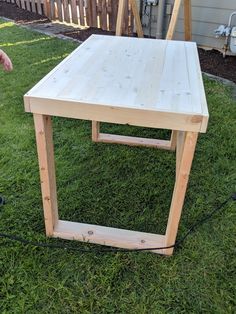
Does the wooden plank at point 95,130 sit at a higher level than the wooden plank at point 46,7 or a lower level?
higher

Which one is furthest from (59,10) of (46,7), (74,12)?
(74,12)

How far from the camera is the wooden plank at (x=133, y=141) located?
2641mm

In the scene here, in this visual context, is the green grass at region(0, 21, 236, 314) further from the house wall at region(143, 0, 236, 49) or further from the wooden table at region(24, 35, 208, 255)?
the house wall at region(143, 0, 236, 49)

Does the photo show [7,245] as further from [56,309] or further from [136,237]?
[136,237]

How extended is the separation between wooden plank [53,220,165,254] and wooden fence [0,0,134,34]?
14.7ft

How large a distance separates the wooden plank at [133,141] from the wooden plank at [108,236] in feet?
3.16

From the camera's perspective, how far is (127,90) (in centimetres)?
150

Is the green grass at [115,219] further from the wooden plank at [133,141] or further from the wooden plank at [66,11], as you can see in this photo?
the wooden plank at [66,11]

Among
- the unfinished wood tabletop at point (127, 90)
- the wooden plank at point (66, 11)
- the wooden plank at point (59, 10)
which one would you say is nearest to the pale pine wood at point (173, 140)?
the unfinished wood tabletop at point (127, 90)

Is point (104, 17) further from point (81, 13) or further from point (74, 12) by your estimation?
point (74, 12)

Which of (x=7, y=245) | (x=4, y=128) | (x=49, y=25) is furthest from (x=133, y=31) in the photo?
(x=7, y=245)

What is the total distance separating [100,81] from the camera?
1584 millimetres

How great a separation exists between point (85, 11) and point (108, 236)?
5.37 metres

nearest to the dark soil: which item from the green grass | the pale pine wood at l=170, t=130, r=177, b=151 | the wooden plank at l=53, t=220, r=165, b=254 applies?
the green grass
